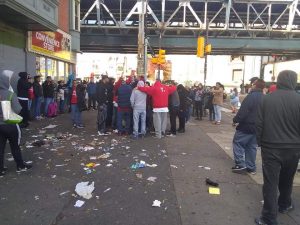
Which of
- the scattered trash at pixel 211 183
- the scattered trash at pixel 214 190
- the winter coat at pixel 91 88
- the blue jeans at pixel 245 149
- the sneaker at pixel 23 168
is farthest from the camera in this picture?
the winter coat at pixel 91 88

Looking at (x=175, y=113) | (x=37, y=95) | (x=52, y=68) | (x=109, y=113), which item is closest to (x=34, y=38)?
(x=37, y=95)

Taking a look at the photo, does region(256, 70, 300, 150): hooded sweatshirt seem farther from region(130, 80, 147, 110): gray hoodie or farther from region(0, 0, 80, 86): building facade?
region(0, 0, 80, 86): building facade

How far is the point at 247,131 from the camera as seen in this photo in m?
7.57

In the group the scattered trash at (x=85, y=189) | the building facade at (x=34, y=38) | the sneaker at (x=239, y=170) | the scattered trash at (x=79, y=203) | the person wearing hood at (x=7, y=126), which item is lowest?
the scattered trash at (x=79, y=203)

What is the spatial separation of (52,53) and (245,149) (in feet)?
49.4

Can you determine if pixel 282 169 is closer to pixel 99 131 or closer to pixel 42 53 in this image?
pixel 99 131

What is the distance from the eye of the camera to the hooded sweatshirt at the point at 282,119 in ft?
16.2

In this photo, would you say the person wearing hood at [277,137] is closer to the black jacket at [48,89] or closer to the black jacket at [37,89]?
the black jacket at [37,89]

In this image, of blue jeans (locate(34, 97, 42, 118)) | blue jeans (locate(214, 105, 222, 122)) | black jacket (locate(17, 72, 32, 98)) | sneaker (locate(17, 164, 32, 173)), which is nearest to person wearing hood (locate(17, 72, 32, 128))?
black jacket (locate(17, 72, 32, 98))

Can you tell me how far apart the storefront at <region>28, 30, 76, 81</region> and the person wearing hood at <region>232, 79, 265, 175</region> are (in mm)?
11964

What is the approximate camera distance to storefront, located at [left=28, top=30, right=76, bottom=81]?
58.0ft

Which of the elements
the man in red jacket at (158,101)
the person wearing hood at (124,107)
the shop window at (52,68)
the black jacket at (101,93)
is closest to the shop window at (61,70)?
the shop window at (52,68)

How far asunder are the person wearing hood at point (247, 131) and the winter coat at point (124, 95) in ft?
16.2

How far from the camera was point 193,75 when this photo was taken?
327 feet
